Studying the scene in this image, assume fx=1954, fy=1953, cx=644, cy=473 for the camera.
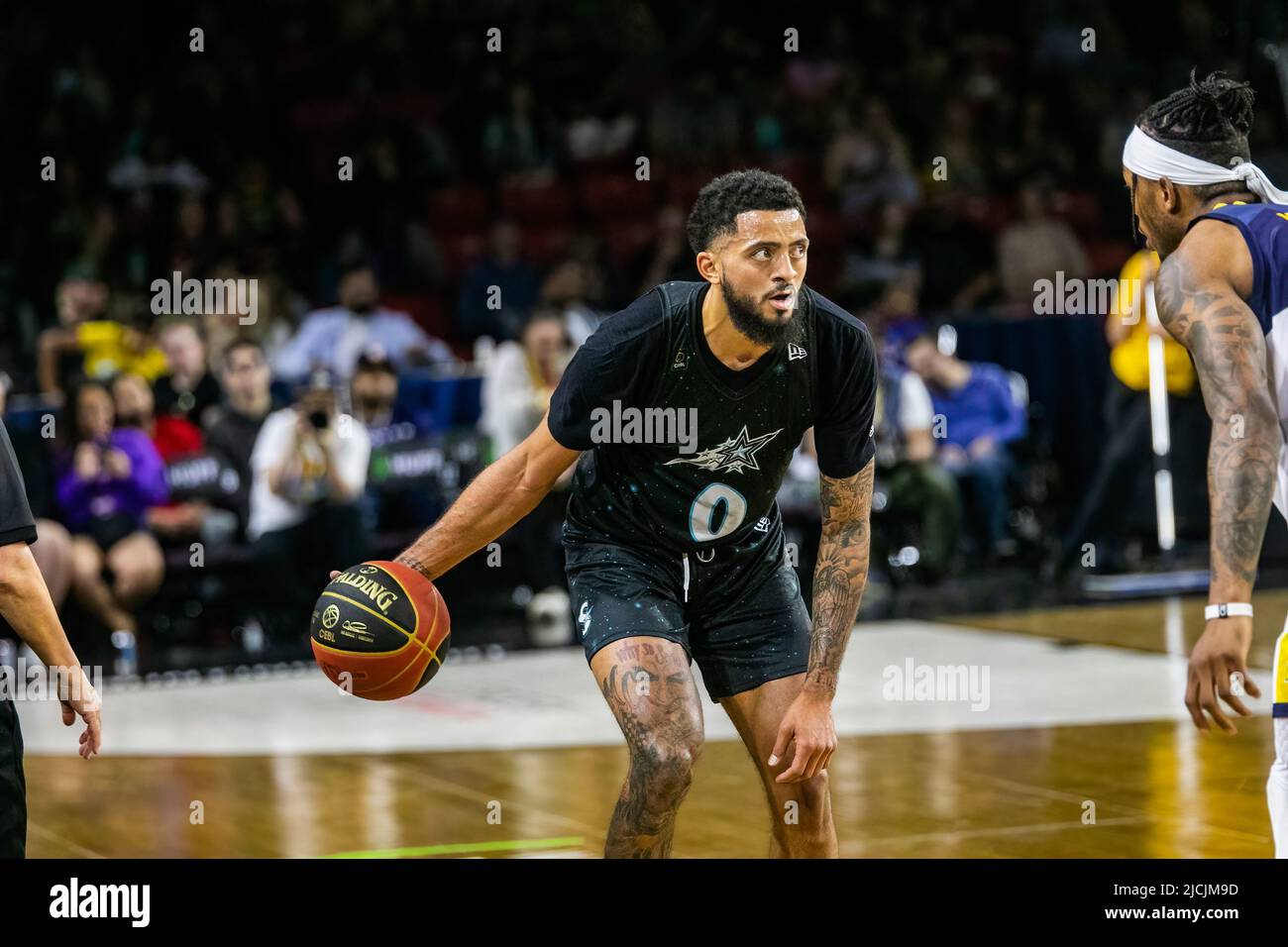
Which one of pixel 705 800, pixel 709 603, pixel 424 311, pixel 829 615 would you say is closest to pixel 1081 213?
pixel 424 311

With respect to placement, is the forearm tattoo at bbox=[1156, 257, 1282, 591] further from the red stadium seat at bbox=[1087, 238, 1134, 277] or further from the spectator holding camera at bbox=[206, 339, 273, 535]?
the red stadium seat at bbox=[1087, 238, 1134, 277]

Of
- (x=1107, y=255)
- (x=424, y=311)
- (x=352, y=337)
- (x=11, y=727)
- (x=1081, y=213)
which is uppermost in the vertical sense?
(x=1081, y=213)

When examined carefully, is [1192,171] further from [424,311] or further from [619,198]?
[619,198]

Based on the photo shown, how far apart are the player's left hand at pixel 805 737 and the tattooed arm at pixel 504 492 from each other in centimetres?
85

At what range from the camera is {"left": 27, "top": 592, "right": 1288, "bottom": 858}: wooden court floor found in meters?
6.49

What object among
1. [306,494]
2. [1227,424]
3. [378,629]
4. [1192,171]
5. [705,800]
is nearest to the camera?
[1227,424]

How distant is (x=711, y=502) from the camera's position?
5.09 metres

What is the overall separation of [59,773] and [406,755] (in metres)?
1.40

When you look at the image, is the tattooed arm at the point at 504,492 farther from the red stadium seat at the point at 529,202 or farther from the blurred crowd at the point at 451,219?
the red stadium seat at the point at 529,202

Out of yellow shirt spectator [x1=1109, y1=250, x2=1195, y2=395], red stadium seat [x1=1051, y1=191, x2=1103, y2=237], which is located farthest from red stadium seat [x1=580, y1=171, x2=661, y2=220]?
yellow shirt spectator [x1=1109, y1=250, x2=1195, y2=395]

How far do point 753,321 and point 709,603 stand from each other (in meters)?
0.80

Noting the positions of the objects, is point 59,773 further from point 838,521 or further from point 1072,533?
point 1072,533

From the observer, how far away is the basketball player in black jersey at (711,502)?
4812mm

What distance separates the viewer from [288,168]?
15523mm
